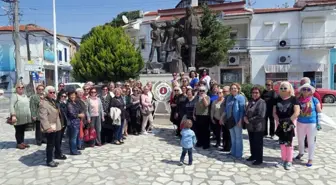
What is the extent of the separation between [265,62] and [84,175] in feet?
83.8

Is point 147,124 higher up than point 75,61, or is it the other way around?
point 75,61

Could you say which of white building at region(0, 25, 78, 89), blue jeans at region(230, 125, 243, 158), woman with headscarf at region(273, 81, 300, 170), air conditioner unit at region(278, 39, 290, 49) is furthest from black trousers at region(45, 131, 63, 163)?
white building at region(0, 25, 78, 89)

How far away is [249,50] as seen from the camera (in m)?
27.3

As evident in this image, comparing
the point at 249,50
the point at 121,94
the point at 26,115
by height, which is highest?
the point at 249,50

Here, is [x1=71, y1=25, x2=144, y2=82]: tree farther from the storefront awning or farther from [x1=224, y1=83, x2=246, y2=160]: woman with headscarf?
the storefront awning

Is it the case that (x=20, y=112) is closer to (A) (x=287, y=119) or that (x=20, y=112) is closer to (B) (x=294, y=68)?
(A) (x=287, y=119)

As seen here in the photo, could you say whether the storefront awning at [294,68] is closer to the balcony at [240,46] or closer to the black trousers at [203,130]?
the balcony at [240,46]

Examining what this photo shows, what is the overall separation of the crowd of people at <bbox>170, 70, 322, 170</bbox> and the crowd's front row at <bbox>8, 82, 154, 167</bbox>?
1.56m

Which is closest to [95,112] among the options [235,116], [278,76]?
[235,116]

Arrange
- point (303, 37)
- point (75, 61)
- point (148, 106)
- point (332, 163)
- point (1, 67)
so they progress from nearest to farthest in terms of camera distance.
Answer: point (332, 163) → point (148, 106) → point (75, 61) → point (303, 37) → point (1, 67)

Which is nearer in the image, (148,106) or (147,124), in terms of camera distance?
(148,106)

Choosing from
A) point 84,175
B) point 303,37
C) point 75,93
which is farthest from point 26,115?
point 303,37

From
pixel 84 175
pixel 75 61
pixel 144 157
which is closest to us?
pixel 84 175

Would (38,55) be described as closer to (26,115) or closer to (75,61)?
(75,61)
